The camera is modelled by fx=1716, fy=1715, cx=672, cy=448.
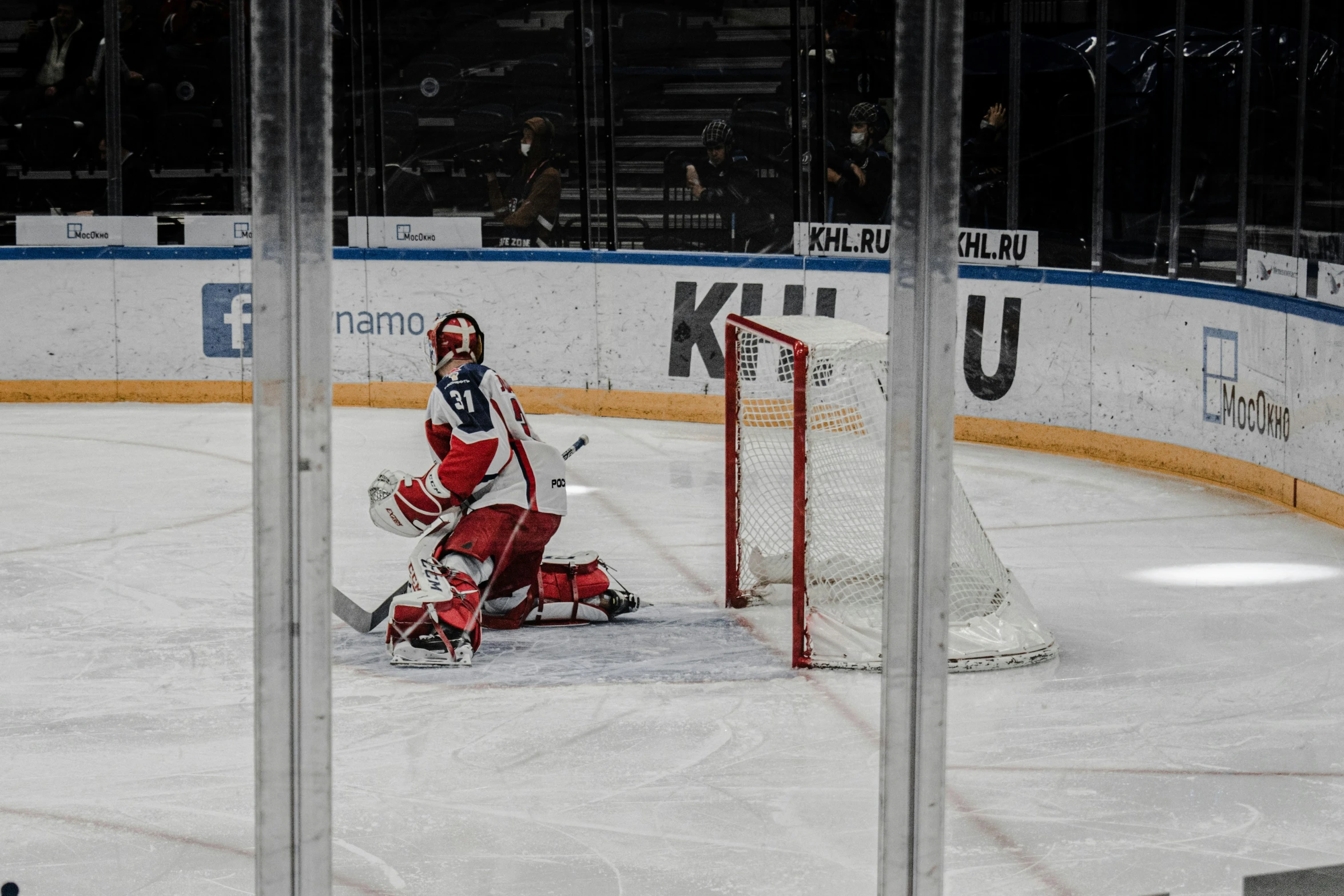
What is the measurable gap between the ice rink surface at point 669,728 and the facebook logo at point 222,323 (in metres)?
3.29

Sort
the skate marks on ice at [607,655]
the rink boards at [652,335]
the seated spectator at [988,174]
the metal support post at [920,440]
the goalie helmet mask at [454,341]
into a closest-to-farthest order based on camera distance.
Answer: the metal support post at [920,440]
the skate marks on ice at [607,655]
the goalie helmet mask at [454,341]
the rink boards at [652,335]
the seated spectator at [988,174]

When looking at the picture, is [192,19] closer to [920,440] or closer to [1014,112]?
[1014,112]

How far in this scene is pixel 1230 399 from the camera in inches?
289

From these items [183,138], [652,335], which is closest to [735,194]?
[652,335]

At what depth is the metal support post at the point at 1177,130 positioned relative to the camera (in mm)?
7730

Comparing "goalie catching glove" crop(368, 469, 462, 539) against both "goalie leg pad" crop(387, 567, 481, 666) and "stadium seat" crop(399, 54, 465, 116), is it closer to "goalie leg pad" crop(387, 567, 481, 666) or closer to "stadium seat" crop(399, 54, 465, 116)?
"goalie leg pad" crop(387, 567, 481, 666)

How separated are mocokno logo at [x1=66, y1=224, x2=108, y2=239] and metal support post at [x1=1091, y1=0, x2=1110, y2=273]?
222 inches

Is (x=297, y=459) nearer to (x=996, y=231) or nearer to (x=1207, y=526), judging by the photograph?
(x=1207, y=526)

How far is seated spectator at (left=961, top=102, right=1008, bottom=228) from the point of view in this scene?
8.76 metres

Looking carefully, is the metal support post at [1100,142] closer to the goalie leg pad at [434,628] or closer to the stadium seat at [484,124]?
the stadium seat at [484,124]

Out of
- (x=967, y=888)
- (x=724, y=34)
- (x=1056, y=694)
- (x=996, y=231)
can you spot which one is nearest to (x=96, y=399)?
(x=724, y=34)

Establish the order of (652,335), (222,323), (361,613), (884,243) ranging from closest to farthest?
1. (361,613)
2. (884,243)
3. (652,335)
4. (222,323)

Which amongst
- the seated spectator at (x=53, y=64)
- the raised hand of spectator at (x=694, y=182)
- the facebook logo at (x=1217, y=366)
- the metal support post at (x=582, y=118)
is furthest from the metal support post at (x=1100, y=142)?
the seated spectator at (x=53, y=64)

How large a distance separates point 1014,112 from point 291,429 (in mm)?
7376
